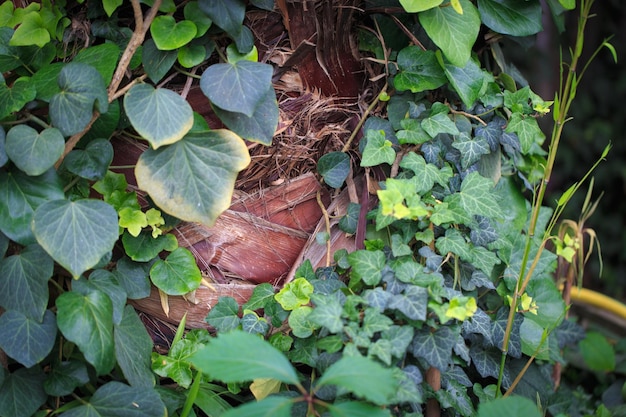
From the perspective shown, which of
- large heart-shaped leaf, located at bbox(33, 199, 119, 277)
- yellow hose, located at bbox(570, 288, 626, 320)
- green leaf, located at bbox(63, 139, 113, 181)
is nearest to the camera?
large heart-shaped leaf, located at bbox(33, 199, 119, 277)

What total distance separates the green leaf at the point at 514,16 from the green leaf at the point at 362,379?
74cm

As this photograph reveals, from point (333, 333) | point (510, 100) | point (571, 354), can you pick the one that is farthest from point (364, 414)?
point (571, 354)

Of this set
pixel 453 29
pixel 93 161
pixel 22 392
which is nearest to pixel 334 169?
pixel 453 29

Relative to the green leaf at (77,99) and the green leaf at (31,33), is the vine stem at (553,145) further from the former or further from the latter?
the green leaf at (31,33)

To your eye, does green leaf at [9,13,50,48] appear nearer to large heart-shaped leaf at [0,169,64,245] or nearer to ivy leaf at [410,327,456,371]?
large heart-shaped leaf at [0,169,64,245]

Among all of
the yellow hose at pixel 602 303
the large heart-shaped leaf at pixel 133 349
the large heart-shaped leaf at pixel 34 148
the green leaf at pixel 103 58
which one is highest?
the green leaf at pixel 103 58

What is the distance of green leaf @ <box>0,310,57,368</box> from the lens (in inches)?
36.8

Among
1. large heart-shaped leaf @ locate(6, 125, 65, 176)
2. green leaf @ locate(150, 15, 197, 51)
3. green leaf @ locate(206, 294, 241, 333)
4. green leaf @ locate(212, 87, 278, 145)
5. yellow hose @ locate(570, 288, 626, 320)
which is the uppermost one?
green leaf @ locate(150, 15, 197, 51)

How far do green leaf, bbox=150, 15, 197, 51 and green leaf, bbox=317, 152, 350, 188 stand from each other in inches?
13.3

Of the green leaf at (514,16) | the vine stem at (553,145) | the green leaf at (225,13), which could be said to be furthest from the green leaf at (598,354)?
the green leaf at (225,13)

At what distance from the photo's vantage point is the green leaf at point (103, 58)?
98cm

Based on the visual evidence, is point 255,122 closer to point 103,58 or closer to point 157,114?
point 157,114

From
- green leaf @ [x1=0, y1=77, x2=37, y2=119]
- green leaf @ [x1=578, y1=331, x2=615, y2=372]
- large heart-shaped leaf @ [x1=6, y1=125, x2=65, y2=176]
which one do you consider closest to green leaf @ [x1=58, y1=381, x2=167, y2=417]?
large heart-shaped leaf @ [x1=6, y1=125, x2=65, y2=176]

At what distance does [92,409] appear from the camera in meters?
0.99
